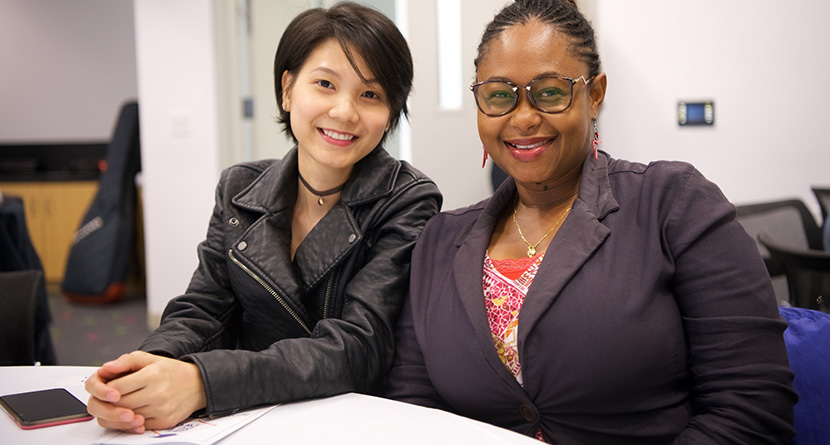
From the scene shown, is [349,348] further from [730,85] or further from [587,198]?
[730,85]

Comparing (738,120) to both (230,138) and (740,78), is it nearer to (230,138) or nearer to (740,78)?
(740,78)

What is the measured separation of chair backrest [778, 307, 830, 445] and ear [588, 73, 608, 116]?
21.3 inches

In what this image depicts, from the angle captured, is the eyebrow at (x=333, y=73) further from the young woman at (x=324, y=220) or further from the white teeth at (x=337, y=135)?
the white teeth at (x=337, y=135)

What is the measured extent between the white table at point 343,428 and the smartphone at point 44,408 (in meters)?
0.01

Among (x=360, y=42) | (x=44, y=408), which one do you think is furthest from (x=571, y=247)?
(x=44, y=408)

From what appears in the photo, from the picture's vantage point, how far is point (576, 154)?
137 cm

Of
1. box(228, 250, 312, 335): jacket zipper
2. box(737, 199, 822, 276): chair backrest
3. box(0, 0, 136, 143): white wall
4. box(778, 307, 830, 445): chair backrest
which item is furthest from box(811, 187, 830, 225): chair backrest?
box(0, 0, 136, 143): white wall

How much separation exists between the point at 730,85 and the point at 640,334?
10.2 ft

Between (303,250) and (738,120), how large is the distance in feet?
9.90

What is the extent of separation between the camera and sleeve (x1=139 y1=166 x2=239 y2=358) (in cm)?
152

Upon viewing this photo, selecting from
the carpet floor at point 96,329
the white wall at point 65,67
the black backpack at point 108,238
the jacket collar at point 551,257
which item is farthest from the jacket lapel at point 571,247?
the white wall at point 65,67

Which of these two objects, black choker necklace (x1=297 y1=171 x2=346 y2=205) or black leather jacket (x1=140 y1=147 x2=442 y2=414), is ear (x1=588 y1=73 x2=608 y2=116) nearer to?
black leather jacket (x1=140 y1=147 x2=442 y2=414)

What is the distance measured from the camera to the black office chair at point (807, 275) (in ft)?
7.06

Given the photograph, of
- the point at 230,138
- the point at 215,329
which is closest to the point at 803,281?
the point at 215,329
